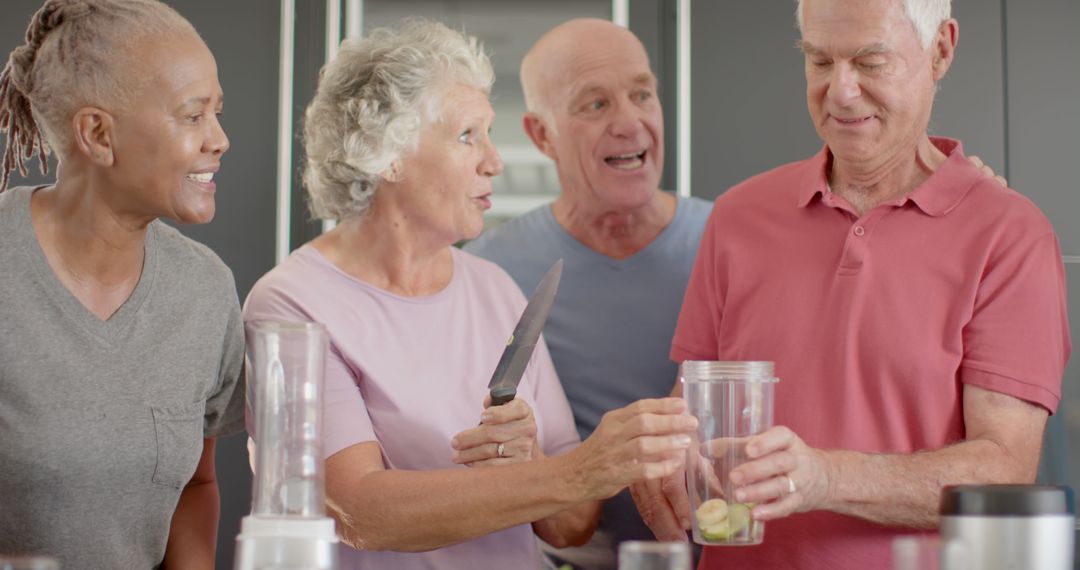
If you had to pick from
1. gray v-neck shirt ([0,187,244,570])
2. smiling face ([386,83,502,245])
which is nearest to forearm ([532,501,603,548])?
smiling face ([386,83,502,245])

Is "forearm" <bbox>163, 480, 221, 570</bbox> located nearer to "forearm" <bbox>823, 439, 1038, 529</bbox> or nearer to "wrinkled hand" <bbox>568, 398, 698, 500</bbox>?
"wrinkled hand" <bbox>568, 398, 698, 500</bbox>

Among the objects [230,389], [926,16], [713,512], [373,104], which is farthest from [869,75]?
[230,389]

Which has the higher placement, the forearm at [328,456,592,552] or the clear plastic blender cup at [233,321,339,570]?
the clear plastic blender cup at [233,321,339,570]

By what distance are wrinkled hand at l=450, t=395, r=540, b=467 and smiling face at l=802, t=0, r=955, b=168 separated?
66 cm

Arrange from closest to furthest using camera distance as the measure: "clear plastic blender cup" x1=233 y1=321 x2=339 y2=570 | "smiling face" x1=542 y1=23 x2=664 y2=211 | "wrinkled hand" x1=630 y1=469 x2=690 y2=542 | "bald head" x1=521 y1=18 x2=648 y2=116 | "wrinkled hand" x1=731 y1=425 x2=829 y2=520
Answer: "clear plastic blender cup" x1=233 y1=321 x2=339 y2=570, "wrinkled hand" x1=731 y1=425 x2=829 y2=520, "wrinkled hand" x1=630 y1=469 x2=690 y2=542, "smiling face" x1=542 y1=23 x2=664 y2=211, "bald head" x1=521 y1=18 x2=648 y2=116

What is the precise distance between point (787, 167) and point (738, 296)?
29 centimetres

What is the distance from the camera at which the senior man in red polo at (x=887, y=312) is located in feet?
5.92

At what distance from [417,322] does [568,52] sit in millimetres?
925

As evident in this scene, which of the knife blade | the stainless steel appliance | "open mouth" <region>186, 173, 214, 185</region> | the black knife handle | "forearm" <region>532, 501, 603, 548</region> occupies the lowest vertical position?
"forearm" <region>532, 501, 603, 548</region>

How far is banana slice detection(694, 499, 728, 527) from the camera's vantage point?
64.9 inches

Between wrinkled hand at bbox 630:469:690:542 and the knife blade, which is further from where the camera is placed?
wrinkled hand at bbox 630:469:690:542

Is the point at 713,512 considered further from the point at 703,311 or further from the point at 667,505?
the point at 703,311

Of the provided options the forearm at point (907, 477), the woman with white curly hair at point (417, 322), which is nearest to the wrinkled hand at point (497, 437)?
the woman with white curly hair at point (417, 322)

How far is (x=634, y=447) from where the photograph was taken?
169 cm
